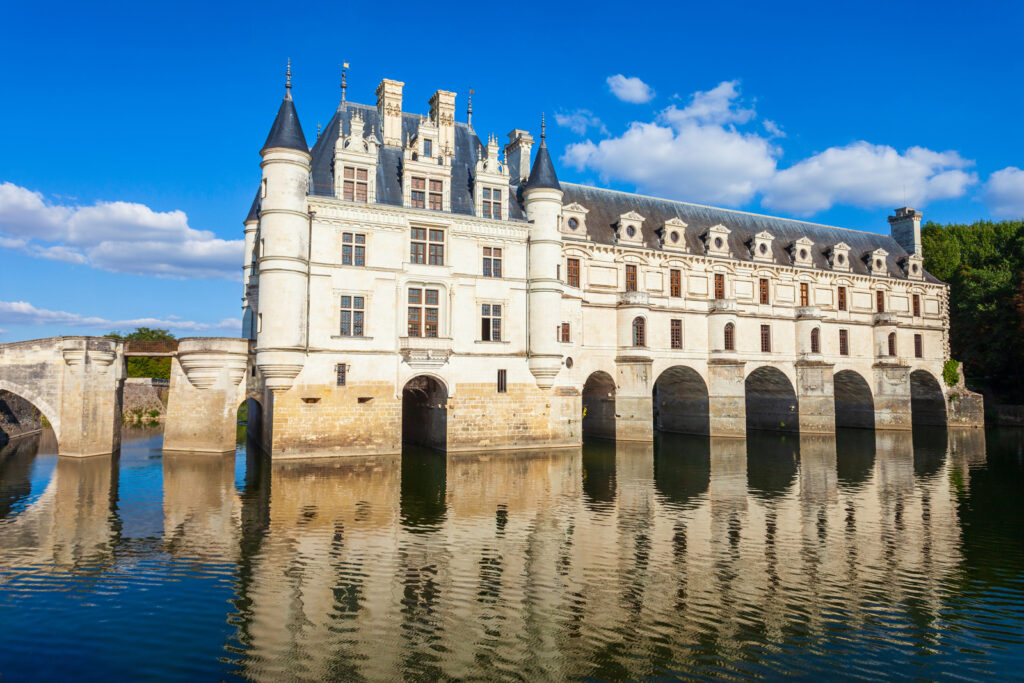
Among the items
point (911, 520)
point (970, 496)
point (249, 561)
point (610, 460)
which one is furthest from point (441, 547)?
point (970, 496)

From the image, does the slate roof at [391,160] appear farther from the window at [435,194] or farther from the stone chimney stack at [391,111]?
the window at [435,194]

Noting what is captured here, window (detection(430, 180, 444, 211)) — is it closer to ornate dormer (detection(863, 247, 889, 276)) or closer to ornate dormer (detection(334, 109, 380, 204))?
ornate dormer (detection(334, 109, 380, 204))

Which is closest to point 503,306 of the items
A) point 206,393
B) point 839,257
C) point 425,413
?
point 425,413

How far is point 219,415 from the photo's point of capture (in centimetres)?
3206

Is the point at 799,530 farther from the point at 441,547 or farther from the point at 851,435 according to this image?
the point at 851,435

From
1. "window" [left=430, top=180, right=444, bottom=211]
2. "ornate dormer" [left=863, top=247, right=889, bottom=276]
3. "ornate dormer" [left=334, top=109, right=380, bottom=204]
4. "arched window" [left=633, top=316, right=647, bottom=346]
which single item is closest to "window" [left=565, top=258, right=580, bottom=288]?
"arched window" [left=633, top=316, right=647, bottom=346]

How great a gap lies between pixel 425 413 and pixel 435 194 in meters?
12.6

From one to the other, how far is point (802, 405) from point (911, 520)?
1054 inches

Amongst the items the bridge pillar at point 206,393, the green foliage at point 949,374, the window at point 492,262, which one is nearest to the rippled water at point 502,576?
the bridge pillar at point 206,393

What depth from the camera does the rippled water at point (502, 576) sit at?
390 inches

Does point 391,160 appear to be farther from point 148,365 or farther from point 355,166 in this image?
point 148,365

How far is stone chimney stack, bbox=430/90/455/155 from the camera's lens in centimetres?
3488

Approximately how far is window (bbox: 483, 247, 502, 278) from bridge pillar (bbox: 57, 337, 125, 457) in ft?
63.2

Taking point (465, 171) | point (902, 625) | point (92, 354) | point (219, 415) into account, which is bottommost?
point (902, 625)
